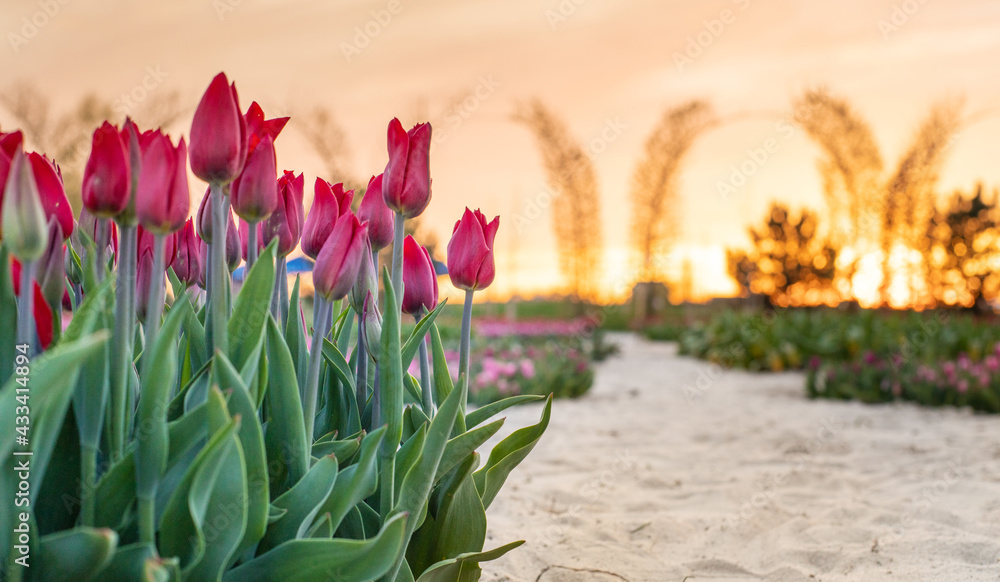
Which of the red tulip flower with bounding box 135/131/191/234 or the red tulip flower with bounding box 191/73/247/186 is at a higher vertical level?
the red tulip flower with bounding box 191/73/247/186

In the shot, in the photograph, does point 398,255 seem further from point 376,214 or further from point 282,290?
point 282,290

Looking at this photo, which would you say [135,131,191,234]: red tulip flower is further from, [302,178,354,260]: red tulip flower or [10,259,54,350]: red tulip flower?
[302,178,354,260]: red tulip flower

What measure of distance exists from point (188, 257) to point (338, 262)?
13.9 inches

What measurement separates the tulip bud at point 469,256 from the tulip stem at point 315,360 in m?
0.22

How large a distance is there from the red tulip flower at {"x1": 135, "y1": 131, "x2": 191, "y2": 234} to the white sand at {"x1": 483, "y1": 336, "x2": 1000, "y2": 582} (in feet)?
4.34

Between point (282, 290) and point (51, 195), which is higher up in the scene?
point (51, 195)

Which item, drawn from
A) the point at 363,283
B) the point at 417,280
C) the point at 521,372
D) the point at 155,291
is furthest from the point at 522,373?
the point at 155,291

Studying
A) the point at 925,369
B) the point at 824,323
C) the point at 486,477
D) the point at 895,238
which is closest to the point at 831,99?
the point at 895,238

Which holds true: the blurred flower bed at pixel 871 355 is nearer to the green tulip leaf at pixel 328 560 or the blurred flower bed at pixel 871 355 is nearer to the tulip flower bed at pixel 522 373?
the tulip flower bed at pixel 522 373

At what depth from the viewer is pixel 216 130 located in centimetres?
79

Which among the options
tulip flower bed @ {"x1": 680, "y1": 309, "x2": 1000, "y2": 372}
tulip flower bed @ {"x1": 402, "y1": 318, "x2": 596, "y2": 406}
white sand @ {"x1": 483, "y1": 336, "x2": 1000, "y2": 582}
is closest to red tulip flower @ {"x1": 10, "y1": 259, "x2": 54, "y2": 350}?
white sand @ {"x1": 483, "y1": 336, "x2": 1000, "y2": 582}

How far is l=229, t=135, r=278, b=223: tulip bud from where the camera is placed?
0.85 metres

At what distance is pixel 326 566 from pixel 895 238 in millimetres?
14079

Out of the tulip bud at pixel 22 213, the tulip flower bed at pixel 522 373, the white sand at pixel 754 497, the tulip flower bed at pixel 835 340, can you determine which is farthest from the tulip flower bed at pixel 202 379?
the tulip flower bed at pixel 835 340
